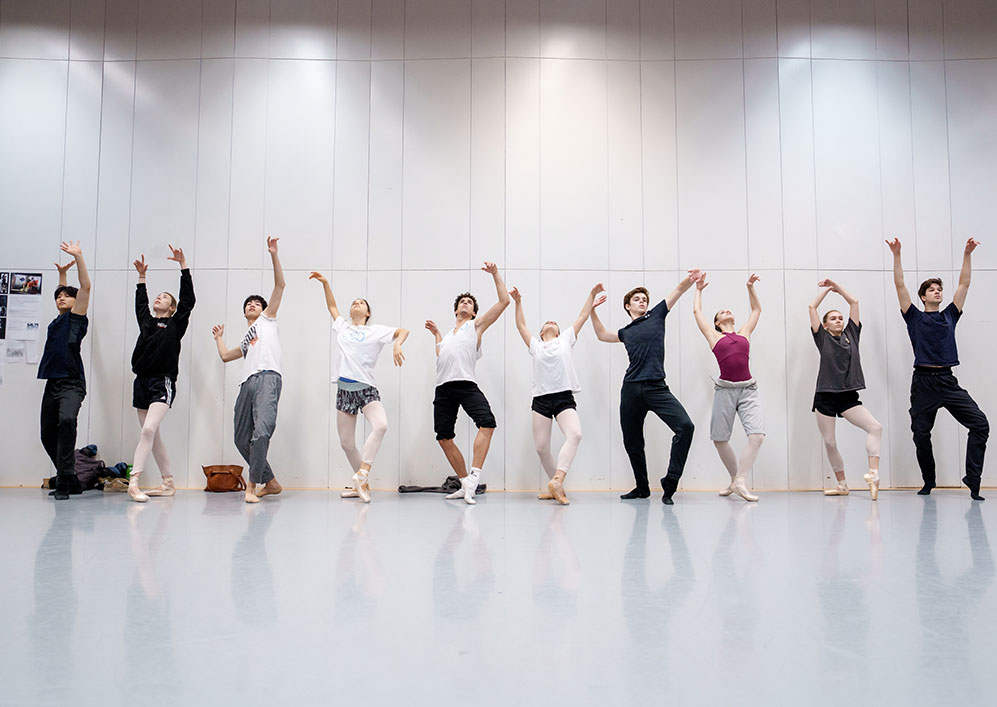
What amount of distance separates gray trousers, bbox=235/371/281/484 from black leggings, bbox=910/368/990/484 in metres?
6.50

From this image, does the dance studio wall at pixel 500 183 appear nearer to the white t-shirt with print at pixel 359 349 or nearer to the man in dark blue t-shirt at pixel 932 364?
the man in dark blue t-shirt at pixel 932 364

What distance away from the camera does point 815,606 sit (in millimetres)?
2840

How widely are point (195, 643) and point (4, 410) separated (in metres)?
7.07

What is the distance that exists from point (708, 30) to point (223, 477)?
7394 mm

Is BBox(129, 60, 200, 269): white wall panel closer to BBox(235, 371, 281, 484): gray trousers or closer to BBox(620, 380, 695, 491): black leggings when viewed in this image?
BBox(235, 371, 281, 484): gray trousers

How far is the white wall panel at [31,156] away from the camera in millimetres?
7992

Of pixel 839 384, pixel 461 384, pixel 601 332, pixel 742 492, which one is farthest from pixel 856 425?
pixel 461 384

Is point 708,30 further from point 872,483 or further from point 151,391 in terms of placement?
point 151,391

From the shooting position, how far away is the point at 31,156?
26.7ft

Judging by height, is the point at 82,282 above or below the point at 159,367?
above

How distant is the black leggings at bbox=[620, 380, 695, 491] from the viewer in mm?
6648

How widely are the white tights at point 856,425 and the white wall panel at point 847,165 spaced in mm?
1805

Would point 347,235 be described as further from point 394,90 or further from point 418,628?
point 418,628

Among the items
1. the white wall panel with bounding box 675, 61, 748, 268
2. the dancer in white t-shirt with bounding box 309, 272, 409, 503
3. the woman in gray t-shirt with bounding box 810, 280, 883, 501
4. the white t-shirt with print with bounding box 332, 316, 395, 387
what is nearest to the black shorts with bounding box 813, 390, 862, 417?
the woman in gray t-shirt with bounding box 810, 280, 883, 501
